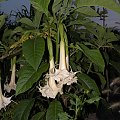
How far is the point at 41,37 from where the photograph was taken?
74 cm

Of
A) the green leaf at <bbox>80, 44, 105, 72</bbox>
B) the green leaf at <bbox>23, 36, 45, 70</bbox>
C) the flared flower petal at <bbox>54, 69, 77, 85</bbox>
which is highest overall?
the green leaf at <bbox>23, 36, 45, 70</bbox>

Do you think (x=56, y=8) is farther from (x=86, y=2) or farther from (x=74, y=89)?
(x=74, y=89)

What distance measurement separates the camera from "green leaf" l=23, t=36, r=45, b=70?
68cm

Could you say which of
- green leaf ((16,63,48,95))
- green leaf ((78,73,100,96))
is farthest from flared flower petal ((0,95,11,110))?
green leaf ((78,73,100,96))

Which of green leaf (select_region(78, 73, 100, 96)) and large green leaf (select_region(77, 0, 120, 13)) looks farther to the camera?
green leaf (select_region(78, 73, 100, 96))

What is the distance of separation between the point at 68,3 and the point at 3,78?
39cm

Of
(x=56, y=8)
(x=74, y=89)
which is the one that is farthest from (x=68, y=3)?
(x=74, y=89)

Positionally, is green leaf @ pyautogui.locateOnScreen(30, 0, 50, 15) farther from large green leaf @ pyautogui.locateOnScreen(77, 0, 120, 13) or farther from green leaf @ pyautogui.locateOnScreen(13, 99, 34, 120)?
green leaf @ pyautogui.locateOnScreen(13, 99, 34, 120)

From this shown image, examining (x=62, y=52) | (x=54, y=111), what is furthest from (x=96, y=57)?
(x=54, y=111)

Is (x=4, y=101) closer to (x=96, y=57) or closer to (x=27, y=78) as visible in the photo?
(x=27, y=78)

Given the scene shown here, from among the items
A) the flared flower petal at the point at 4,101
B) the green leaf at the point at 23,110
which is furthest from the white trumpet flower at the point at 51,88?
the green leaf at the point at 23,110

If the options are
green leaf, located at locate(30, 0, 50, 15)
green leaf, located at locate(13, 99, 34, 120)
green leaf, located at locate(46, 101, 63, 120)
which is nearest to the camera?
green leaf, located at locate(30, 0, 50, 15)

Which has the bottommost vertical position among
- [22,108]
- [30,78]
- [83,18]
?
[22,108]

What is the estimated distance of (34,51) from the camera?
27.5 inches
